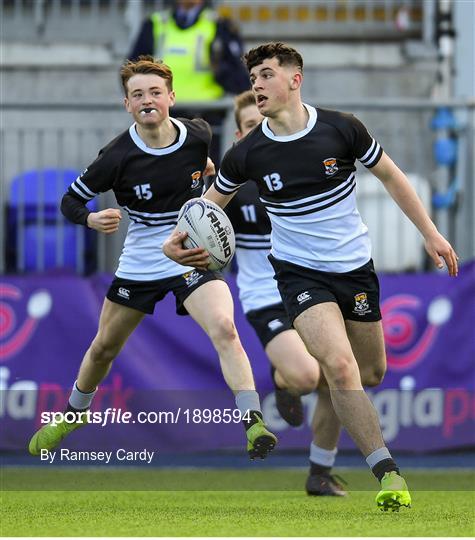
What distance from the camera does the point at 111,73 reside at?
14.4 meters

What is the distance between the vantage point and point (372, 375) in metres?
8.15

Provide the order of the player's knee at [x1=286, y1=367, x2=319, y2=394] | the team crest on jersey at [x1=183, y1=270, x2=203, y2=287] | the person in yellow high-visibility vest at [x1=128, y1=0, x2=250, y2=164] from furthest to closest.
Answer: the person in yellow high-visibility vest at [x1=128, y1=0, x2=250, y2=164] → the player's knee at [x1=286, y1=367, x2=319, y2=394] → the team crest on jersey at [x1=183, y1=270, x2=203, y2=287]

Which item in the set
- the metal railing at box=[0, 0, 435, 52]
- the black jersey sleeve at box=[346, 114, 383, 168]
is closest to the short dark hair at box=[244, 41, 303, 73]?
the black jersey sleeve at box=[346, 114, 383, 168]

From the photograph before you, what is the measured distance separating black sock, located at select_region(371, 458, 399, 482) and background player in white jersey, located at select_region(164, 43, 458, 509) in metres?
0.35

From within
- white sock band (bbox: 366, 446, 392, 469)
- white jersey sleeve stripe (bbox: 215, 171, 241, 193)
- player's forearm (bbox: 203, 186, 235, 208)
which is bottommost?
white sock band (bbox: 366, 446, 392, 469)

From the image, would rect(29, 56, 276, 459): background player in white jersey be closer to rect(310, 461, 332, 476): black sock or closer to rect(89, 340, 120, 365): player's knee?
rect(89, 340, 120, 365): player's knee

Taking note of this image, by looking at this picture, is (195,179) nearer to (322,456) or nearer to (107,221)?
(107,221)

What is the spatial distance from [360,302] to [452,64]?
7.17 meters

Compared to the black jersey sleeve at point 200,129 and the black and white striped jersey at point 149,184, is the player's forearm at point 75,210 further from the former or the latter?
the black jersey sleeve at point 200,129

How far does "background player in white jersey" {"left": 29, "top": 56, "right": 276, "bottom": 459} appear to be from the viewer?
823 centimetres

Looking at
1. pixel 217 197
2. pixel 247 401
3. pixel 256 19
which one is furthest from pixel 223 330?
pixel 256 19

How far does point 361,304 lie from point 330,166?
0.77m

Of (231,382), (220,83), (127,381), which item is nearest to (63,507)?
(231,382)

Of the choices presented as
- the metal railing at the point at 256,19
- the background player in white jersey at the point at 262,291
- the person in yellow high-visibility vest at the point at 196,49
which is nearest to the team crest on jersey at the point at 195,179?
the background player in white jersey at the point at 262,291
